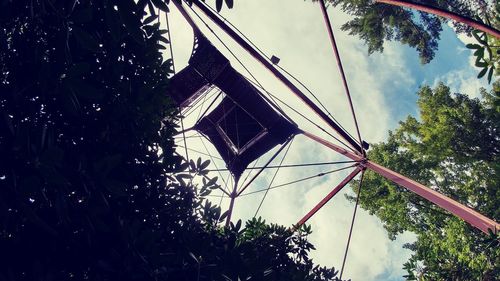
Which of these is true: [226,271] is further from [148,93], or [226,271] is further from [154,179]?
[148,93]

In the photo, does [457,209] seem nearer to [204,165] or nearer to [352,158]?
[352,158]

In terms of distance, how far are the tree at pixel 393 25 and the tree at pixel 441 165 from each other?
2237 mm

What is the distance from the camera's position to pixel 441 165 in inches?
617

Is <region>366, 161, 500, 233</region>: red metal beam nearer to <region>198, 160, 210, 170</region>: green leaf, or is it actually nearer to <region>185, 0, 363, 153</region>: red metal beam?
<region>185, 0, 363, 153</region>: red metal beam

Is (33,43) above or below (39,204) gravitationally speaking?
above

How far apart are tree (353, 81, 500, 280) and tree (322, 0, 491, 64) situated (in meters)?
2.24

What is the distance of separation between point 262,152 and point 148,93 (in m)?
4.68

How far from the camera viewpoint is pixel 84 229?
302 centimetres

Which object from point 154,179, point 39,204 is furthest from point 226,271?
point 39,204

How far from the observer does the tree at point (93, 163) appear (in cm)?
217

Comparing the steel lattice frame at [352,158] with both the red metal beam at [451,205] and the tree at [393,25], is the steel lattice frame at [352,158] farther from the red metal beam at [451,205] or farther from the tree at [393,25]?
the tree at [393,25]

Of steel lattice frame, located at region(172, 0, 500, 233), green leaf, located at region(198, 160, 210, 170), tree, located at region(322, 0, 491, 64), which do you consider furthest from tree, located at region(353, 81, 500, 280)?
green leaf, located at region(198, 160, 210, 170)

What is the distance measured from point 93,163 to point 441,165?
16758 millimetres

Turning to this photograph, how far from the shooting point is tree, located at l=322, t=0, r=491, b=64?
Answer: 577 inches
